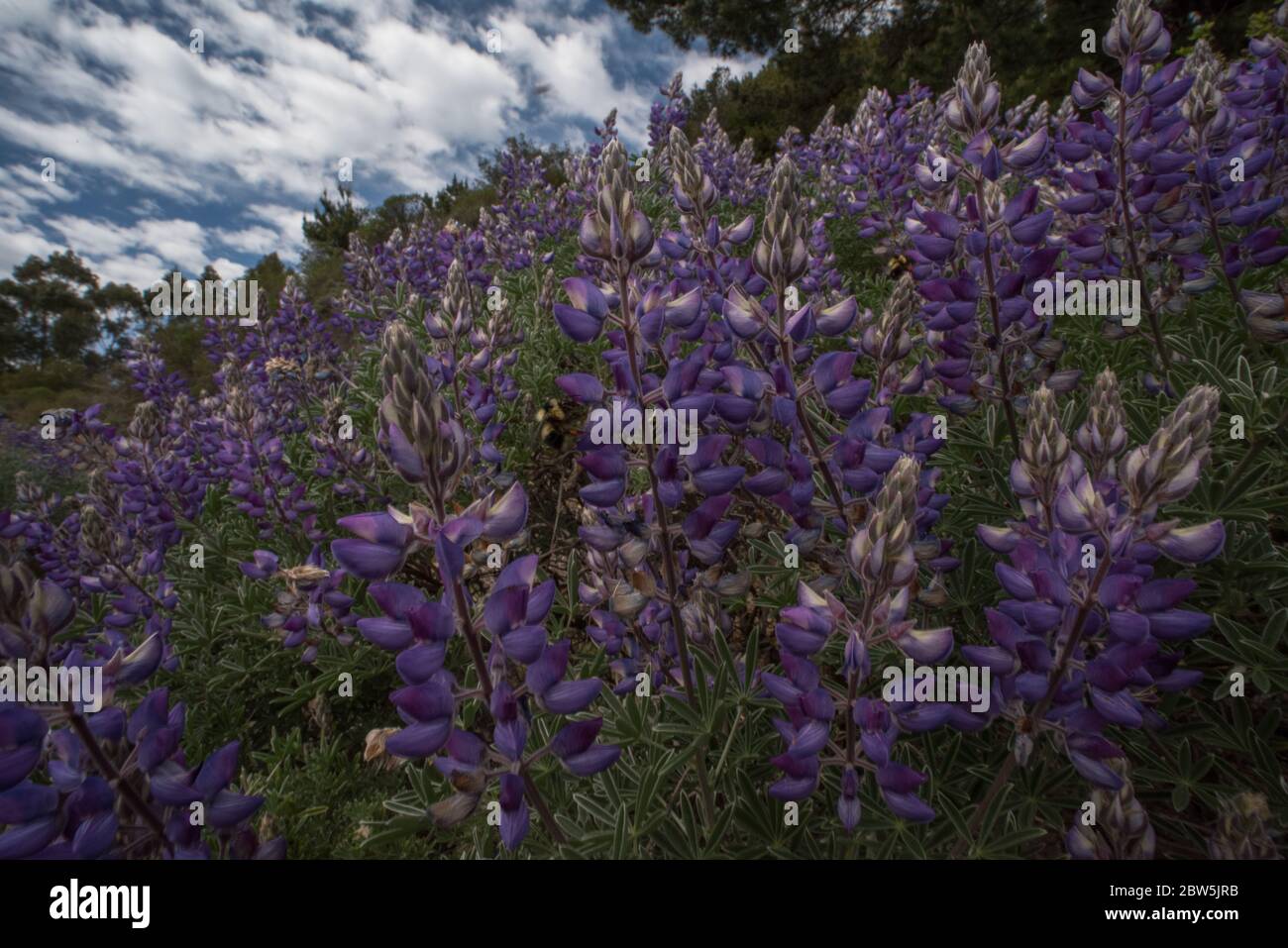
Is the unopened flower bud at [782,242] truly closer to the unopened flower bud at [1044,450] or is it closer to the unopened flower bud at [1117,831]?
the unopened flower bud at [1044,450]

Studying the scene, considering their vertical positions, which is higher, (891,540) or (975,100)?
(975,100)

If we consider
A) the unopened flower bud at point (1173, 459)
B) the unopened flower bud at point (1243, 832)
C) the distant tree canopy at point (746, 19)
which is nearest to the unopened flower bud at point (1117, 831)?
the unopened flower bud at point (1243, 832)

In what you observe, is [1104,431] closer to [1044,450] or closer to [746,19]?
[1044,450]

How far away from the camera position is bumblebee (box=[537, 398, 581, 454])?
3.92 m

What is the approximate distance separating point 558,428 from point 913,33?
14437 millimetres

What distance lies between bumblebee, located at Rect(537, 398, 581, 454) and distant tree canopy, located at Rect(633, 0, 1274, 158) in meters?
11.2

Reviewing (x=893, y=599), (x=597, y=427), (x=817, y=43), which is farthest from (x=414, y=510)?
(x=817, y=43)

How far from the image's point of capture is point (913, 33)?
45.0 feet

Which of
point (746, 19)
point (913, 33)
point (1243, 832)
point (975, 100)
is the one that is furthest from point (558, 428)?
point (913, 33)

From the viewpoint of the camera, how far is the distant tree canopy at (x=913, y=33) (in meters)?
11.5

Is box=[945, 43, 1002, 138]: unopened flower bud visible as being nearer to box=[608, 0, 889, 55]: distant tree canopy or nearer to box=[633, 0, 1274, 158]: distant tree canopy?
box=[633, 0, 1274, 158]: distant tree canopy

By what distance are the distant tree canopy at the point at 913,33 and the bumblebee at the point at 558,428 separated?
36.6 feet

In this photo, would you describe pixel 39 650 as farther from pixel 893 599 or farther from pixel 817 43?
pixel 817 43

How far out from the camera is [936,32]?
13.5 meters
